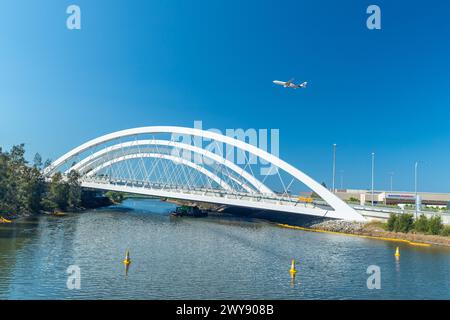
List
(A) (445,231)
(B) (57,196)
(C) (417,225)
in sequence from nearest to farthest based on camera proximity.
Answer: (A) (445,231), (C) (417,225), (B) (57,196)

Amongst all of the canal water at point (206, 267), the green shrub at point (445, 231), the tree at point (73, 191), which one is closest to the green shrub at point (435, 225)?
the green shrub at point (445, 231)

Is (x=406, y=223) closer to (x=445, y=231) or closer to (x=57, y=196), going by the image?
(x=445, y=231)

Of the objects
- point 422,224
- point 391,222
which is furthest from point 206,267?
point 422,224

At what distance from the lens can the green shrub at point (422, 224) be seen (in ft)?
135

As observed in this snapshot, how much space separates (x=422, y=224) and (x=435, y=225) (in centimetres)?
143

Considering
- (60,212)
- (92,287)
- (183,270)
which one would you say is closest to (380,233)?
(183,270)

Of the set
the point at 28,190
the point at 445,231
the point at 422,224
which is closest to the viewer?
the point at 445,231

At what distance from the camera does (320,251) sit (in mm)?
31531

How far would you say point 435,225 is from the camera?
40.2m

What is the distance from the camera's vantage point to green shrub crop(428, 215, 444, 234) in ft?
131

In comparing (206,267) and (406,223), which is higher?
(406,223)
